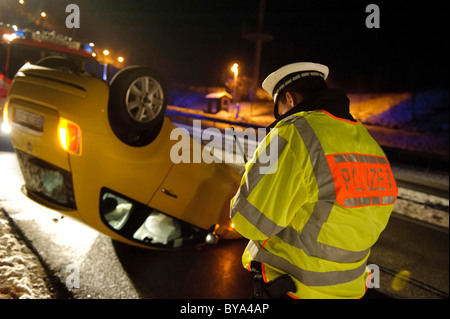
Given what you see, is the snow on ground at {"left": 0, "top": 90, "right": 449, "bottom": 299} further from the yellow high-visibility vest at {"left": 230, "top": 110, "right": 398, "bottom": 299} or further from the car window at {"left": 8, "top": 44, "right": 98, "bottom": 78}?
the car window at {"left": 8, "top": 44, "right": 98, "bottom": 78}

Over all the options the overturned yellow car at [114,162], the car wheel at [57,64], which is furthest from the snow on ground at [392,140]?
the car wheel at [57,64]

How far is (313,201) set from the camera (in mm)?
1328

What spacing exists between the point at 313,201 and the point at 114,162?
1639 mm

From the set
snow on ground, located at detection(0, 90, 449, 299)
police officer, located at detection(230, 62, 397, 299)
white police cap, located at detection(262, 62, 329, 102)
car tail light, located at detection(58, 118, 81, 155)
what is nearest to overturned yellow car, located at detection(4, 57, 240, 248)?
car tail light, located at detection(58, 118, 81, 155)

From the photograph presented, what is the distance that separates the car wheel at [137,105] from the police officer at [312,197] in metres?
1.29

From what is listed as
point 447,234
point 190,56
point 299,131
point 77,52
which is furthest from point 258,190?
point 190,56

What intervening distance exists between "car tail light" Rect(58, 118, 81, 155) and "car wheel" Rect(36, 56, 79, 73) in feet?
3.44

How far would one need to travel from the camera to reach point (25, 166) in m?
2.72

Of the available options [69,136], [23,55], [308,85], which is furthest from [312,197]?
[23,55]

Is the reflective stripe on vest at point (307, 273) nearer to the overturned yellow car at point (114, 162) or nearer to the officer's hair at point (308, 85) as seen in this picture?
the officer's hair at point (308, 85)

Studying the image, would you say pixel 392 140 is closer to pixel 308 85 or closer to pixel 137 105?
pixel 137 105
